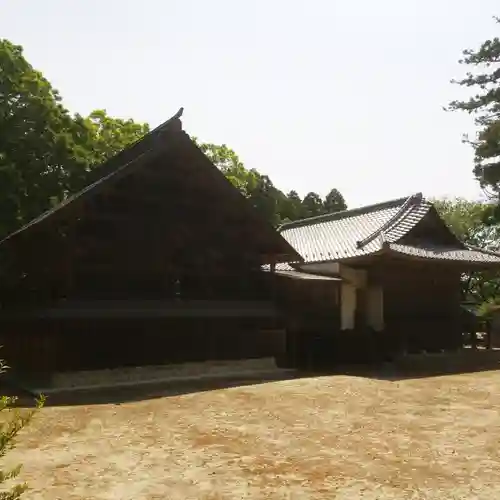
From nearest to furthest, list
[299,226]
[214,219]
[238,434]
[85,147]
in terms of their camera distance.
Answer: [238,434]
[214,219]
[85,147]
[299,226]

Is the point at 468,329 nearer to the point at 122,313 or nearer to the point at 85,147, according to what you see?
the point at 122,313

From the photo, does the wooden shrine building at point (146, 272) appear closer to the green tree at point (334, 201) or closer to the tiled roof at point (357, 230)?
the tiled roof at point (357, 230)

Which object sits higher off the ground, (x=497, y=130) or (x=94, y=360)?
(x=497, y=130)

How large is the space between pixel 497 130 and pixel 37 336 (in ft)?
73.7

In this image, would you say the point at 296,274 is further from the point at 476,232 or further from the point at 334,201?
the point at 334,201

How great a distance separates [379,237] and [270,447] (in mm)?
13400

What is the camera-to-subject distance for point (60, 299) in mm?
12836

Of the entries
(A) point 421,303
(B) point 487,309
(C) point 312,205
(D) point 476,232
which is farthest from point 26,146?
(C) point 312,205

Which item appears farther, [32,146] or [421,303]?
[32,146]

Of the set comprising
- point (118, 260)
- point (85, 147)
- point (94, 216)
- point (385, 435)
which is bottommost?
point (385, 435)

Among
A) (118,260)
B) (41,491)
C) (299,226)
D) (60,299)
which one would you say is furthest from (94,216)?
(299,226)

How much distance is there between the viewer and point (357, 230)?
23.2m

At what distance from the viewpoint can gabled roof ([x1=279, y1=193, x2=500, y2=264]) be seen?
→ 19594mm

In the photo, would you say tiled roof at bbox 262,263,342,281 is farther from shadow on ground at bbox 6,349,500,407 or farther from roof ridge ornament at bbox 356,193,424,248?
shadow on ground at bbox 6,349,500,407
